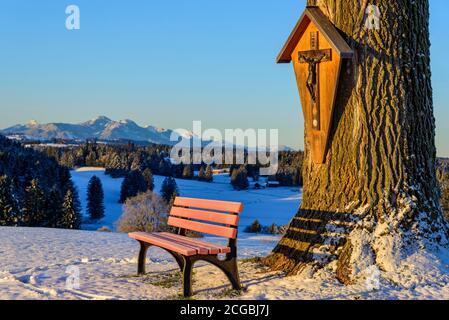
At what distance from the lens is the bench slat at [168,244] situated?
530 cm

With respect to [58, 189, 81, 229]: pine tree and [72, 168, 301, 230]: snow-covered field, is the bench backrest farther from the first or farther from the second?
[72, 168, 301, 230]: snow-covered field

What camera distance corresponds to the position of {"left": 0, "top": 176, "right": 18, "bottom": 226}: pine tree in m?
50.3

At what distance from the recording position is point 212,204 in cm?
621

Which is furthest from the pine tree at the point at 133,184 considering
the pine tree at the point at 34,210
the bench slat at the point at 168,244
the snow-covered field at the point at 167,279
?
the bench slat at the point at 168,244

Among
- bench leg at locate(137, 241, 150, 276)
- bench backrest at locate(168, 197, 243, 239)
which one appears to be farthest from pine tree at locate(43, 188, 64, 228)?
bench backrest at locate(168, 197, 243, 239)

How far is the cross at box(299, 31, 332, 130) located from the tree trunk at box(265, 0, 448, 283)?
0.26 meters

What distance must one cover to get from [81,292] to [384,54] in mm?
4309

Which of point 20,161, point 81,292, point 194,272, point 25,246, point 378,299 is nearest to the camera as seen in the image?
point 378,299

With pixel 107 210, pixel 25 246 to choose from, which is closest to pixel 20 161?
pixel 107 210

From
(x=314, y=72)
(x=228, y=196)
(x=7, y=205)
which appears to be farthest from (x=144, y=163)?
(x=314, y=72)

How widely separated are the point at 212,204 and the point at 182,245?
2.57 ft

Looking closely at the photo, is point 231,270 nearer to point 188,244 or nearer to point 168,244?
point 188,244
